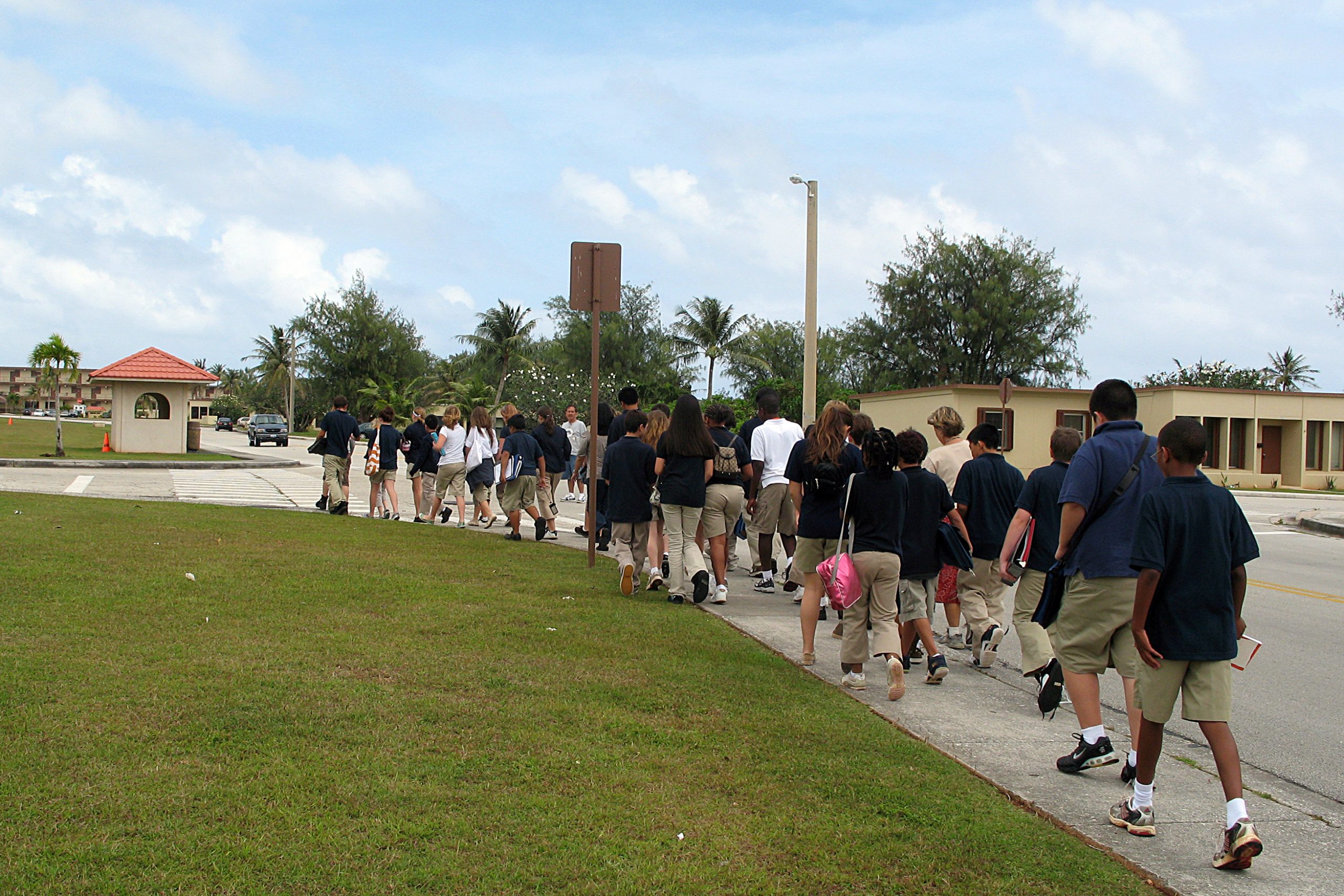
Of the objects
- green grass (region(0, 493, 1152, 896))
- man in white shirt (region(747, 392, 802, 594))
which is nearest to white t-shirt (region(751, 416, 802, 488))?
man in white shirt (region(747, 392, 802, 594))

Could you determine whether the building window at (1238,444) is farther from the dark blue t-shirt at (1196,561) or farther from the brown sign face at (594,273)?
the dark blue t-shirt at (1196,561)

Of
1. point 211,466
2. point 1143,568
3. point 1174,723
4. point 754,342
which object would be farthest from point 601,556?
point 754,342

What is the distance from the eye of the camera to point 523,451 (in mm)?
13523

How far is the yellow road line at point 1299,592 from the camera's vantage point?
1221 cm

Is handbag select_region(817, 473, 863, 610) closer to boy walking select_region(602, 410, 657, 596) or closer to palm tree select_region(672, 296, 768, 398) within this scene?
boy walking select_region(602, 410, 657, 596)

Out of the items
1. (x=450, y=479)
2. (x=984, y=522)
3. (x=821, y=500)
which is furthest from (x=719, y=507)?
(x=450, y=479)

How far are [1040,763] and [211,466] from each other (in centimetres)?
2882

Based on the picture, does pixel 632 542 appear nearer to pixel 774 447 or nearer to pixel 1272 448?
pixel 774 447

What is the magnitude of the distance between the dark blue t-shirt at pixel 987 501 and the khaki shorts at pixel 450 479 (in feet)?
29.4

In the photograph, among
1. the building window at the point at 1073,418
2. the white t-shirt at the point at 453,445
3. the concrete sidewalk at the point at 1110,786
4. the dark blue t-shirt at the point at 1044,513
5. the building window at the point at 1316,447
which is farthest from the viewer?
the building window at the point at 1316,447

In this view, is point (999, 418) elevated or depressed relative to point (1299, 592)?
elevated

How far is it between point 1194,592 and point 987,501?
11.2 ft

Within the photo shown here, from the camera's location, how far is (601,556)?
12.2m

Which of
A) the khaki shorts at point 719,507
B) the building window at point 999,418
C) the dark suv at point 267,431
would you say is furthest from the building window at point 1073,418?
the dark suv at point 267,431
